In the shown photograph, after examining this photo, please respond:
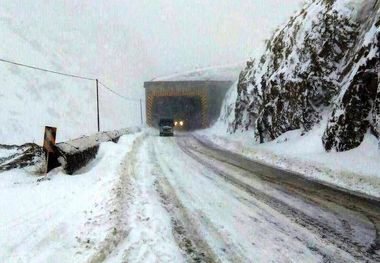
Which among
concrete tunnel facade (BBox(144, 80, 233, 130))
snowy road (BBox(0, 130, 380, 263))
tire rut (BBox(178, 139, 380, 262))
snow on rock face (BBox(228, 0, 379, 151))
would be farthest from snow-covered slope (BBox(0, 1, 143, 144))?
tire rut (BBox(178, 139, 380, 262))

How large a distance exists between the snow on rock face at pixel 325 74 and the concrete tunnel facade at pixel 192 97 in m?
30.0

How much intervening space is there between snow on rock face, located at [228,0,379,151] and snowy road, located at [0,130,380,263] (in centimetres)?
357

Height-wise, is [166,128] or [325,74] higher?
[325,74]

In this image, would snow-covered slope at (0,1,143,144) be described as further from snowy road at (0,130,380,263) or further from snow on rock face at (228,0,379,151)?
snowy road at (0,130,380,263)

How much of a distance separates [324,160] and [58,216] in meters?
9.12

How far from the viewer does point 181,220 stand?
6.33 meters

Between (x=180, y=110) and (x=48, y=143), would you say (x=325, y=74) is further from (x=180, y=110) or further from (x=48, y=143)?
(x=180, y=110)

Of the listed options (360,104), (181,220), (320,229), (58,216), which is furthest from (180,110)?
(320,229)

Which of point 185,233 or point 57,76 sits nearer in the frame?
point 185,233

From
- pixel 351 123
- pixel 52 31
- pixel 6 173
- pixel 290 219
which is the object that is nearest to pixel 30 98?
pixel 52 31

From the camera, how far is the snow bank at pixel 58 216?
480 cm

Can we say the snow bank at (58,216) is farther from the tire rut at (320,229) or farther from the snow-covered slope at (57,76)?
the snow-covered slope at (57,76)

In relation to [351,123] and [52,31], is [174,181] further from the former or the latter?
[52,31]

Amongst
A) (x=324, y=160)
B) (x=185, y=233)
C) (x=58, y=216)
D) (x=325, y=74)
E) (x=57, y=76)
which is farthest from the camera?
(x=57, y=76)
